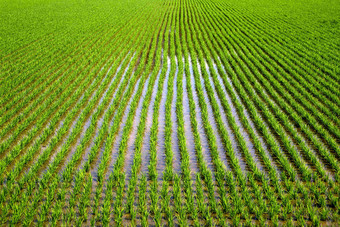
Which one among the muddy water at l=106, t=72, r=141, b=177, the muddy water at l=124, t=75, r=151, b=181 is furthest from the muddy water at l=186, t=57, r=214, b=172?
the muddy water at l=106, t=72, r=141, b=177

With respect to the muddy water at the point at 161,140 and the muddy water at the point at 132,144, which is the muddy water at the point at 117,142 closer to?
the muddy water at the point at 132,144

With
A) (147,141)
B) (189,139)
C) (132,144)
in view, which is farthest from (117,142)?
(189,139)

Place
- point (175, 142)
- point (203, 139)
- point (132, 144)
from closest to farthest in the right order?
1. point (132, 144)
2. point (175, 142)
3. point (203, 139)

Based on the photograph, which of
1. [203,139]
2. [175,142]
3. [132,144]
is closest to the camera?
[132,144]

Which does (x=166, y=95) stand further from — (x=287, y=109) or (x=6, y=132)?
(x=6, y=132)

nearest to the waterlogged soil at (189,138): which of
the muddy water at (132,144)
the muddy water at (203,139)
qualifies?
the muddy water at (203,139)

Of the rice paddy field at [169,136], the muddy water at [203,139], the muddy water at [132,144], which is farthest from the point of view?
the muddy water at [203,139]

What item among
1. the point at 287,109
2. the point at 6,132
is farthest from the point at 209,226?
the point at 6,132

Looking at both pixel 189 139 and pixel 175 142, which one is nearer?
pixel 175 142

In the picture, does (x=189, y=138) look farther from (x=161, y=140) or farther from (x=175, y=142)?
(x=161, y=140)
